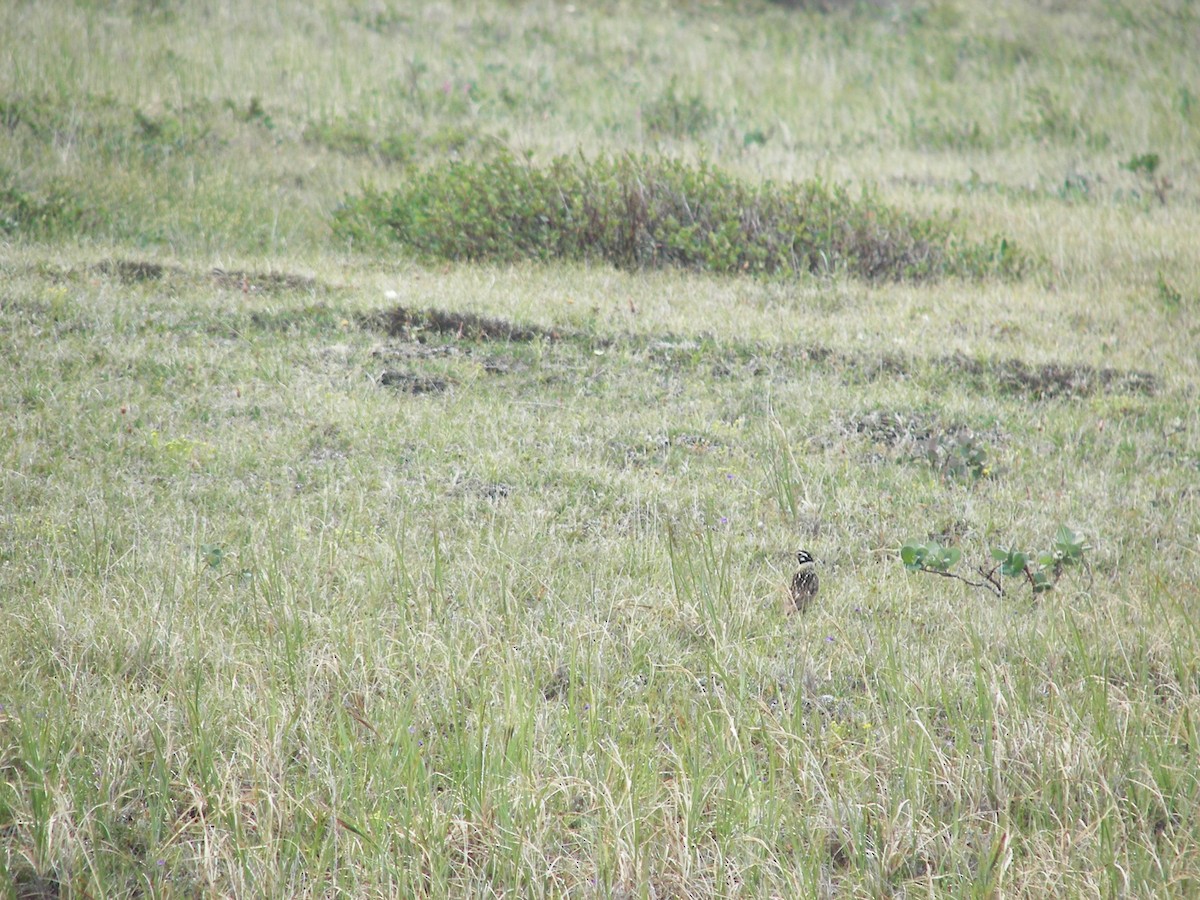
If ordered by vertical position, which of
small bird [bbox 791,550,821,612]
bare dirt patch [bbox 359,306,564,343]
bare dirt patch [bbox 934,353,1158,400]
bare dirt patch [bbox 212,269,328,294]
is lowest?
bare dirt patch [bbox 212,269,328,294]

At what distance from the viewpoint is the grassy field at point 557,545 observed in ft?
8.31

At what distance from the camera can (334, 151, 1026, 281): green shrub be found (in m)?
8.16

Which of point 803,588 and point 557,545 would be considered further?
point 557,545

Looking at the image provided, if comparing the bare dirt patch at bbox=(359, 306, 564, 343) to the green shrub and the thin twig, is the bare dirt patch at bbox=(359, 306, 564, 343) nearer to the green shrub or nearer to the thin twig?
the green shrub

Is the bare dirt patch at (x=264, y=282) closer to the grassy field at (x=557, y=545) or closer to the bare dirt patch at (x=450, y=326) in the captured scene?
the grassy field at (x=557, y=545)

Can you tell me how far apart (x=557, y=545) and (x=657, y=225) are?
486 cm

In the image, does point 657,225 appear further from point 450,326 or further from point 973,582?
point 973,582

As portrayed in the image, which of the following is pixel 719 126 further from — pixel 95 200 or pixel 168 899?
pixel 168 899

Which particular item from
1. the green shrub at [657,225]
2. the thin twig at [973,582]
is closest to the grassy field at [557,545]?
the thin twig at [973,582]

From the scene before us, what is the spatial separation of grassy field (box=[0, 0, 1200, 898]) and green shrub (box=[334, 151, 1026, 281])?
0.22m

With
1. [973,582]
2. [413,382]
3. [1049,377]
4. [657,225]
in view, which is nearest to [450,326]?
[413,382]

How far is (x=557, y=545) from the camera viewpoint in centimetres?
389

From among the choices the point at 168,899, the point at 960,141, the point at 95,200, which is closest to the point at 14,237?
the point at 95,200

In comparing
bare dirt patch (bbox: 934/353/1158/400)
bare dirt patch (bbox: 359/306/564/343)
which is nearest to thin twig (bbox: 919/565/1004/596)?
bare dirt patch (bbox: 934/353/1158/400)
